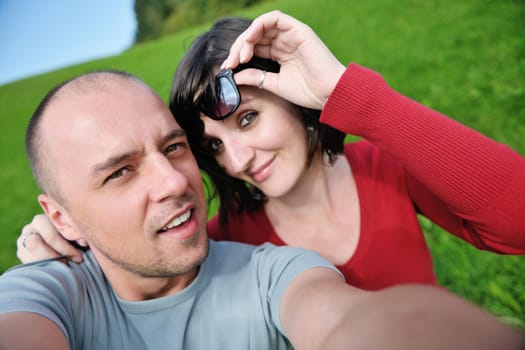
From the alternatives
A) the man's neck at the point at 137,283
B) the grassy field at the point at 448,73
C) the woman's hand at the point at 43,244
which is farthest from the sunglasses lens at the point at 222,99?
the grassy field at the point at 448,73

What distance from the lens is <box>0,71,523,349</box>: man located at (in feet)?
5.24

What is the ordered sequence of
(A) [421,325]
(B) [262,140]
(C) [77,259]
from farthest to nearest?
1. (B) [262,140]
2. (C) [77,259]
3. (A) [421,325]

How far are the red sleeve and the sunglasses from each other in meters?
0.48

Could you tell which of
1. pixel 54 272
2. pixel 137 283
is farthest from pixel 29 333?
pixel 137 283

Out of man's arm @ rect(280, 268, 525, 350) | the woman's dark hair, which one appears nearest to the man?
the woman's dark hair

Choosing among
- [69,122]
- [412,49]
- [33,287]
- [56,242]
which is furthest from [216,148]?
[412,49]

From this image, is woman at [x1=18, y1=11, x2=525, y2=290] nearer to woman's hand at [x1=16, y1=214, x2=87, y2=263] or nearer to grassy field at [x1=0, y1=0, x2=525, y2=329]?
woman's hand at [x1=16, y1=214, x2=87, y2=263]

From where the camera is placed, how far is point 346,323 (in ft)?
2.69

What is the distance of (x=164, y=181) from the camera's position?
67.1 inches

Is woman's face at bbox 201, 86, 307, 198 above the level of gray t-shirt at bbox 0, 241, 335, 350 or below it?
above

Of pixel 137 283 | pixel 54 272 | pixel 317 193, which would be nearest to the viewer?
pixel 54 272

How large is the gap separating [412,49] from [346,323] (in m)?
8.18

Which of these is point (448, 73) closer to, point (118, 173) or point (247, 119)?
point (247, 119)

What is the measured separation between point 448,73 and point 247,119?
5655mm
